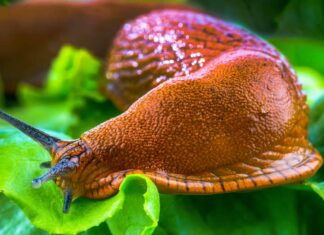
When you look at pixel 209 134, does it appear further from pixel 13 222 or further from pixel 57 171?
pixel 13 222

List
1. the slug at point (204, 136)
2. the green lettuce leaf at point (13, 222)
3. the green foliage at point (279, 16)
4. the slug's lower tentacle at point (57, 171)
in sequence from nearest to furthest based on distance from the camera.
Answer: the slug's lower tentacle at point (57, 171) < the slug at point (204, 136) < the green lettuce leaf at point (13, 222) < the green foliage at point (279, 16)

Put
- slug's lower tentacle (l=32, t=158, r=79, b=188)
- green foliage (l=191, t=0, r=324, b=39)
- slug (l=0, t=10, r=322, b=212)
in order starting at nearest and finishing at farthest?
slug's lower tentacle (l=32, t=158, r=79, b=188) → slug (l=0, t=10, r=322, b=212) → green foliage (l=191, t=0, r=324, b=39)

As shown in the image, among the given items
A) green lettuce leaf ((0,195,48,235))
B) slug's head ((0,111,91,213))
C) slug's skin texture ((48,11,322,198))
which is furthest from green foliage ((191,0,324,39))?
green lettuce leaf ((0,195,48,235))

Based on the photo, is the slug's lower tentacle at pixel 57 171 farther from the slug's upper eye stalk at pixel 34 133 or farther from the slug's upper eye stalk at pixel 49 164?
the slug's upper eye stalk at pixel 34 133

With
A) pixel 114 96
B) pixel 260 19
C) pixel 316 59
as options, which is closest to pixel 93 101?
pixel 114 96

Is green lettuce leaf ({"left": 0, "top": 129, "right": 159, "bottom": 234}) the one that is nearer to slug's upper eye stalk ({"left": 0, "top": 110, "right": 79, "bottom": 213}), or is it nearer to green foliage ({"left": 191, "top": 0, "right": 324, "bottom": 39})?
slug's upper eye stalk ({"left": 0, "top": 110, "right": 79, "bottom": 213})

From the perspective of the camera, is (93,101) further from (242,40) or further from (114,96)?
(242,40)

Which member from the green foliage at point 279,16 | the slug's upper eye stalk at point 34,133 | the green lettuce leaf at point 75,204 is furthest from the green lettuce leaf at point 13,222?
the green foliage at point 279,16
